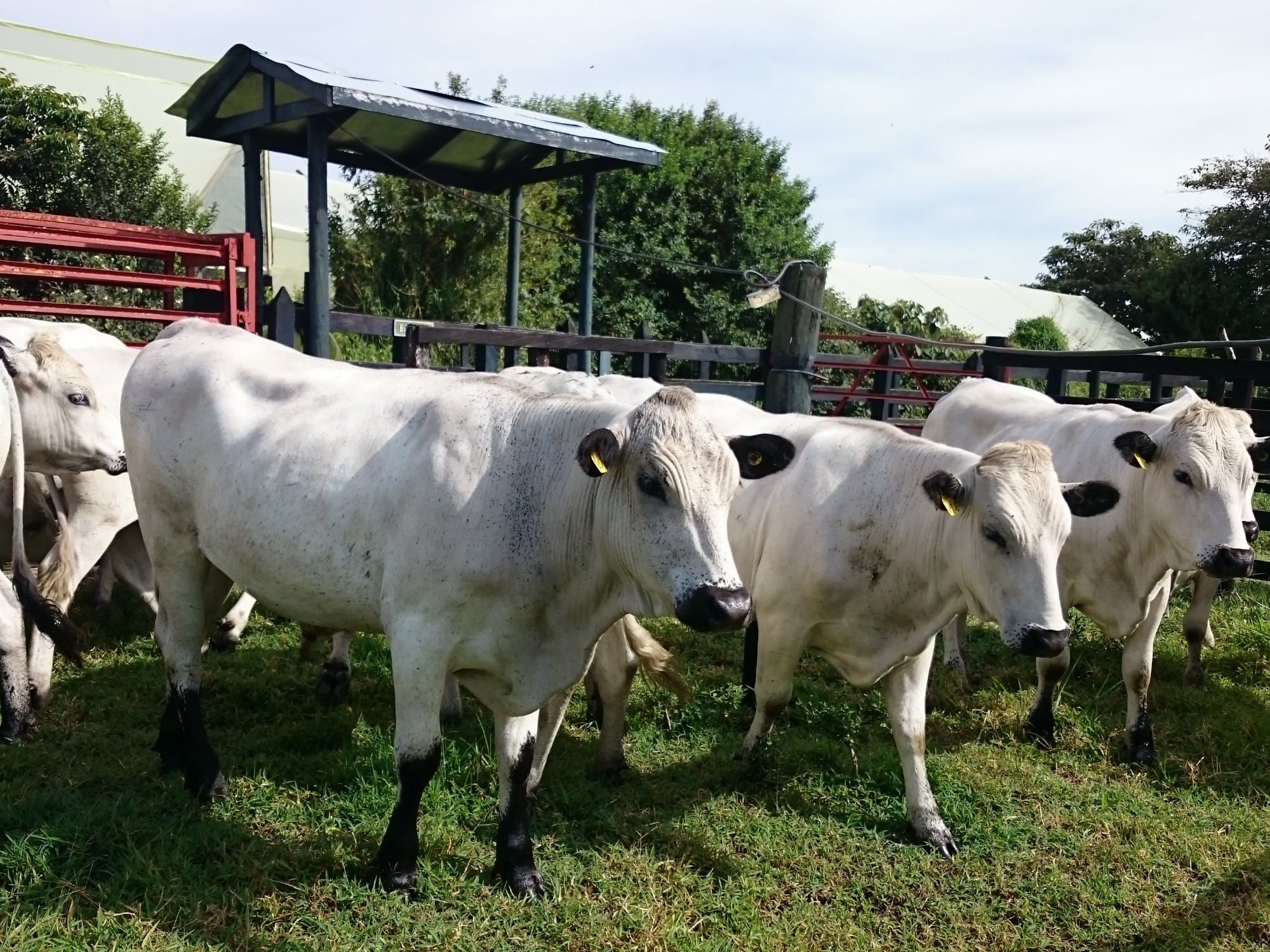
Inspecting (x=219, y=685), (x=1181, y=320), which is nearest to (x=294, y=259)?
(x=219, y=685)

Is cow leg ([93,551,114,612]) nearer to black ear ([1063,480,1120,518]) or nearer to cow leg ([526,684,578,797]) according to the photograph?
cow leg ([526,684,578,797])

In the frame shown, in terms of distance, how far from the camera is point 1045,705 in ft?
20.0

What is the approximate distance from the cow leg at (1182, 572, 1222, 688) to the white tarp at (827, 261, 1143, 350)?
31.4 meters

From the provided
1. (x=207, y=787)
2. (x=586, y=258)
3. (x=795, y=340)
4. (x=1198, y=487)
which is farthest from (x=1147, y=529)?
(x=586, y=258)

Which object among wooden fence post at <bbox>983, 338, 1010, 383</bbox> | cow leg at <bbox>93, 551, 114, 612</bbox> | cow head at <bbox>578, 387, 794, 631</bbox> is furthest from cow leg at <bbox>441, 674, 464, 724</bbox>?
wooden fence post at <bbox>983, 338, 1010, 383</bbox>

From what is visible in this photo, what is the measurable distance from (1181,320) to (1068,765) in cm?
3934

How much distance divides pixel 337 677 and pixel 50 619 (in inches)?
60.6

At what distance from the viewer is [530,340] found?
8266 mm

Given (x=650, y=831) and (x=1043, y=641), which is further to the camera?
(x=650, y=831)

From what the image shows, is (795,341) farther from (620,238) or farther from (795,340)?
(620,238)

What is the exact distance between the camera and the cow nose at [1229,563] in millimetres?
5578

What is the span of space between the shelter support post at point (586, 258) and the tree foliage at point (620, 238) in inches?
227

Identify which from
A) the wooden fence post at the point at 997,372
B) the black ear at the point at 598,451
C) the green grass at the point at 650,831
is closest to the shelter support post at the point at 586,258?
the wooden fence post at the point at 997,372

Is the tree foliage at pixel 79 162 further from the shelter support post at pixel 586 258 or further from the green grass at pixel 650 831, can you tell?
the green grass at pixel 650 831
